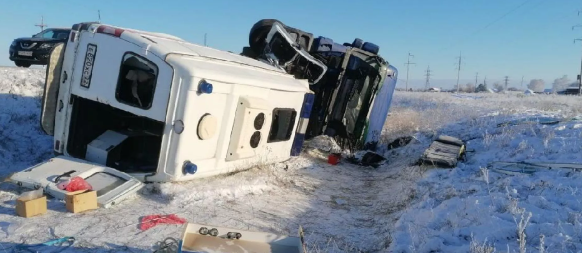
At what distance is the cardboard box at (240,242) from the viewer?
3111 mm

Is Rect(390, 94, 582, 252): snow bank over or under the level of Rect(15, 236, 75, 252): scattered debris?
over

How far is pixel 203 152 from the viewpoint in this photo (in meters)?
5.31

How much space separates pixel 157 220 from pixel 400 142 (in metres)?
6.69

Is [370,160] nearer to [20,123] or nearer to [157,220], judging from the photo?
[157,220]

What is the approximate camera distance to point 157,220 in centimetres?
426

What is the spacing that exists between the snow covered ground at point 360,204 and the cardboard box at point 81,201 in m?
0.08

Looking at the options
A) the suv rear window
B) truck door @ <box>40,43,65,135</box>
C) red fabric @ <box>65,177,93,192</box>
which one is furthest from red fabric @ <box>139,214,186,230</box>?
truck door @ <box>40,43,65,135</box>

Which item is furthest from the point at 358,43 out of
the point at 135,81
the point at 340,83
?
the point at 135,81

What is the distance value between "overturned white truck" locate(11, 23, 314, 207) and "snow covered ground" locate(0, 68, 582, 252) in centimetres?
32

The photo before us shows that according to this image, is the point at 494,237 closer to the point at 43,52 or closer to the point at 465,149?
the point at 465,149

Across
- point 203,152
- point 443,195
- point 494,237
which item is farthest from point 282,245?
point 443,195

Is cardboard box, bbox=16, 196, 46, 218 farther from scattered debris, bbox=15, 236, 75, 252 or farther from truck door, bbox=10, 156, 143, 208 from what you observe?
scattered debris, bbox=15, 236, 75, 252

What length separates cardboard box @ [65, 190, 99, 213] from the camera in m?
4.27

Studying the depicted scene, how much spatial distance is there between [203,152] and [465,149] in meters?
4.80
